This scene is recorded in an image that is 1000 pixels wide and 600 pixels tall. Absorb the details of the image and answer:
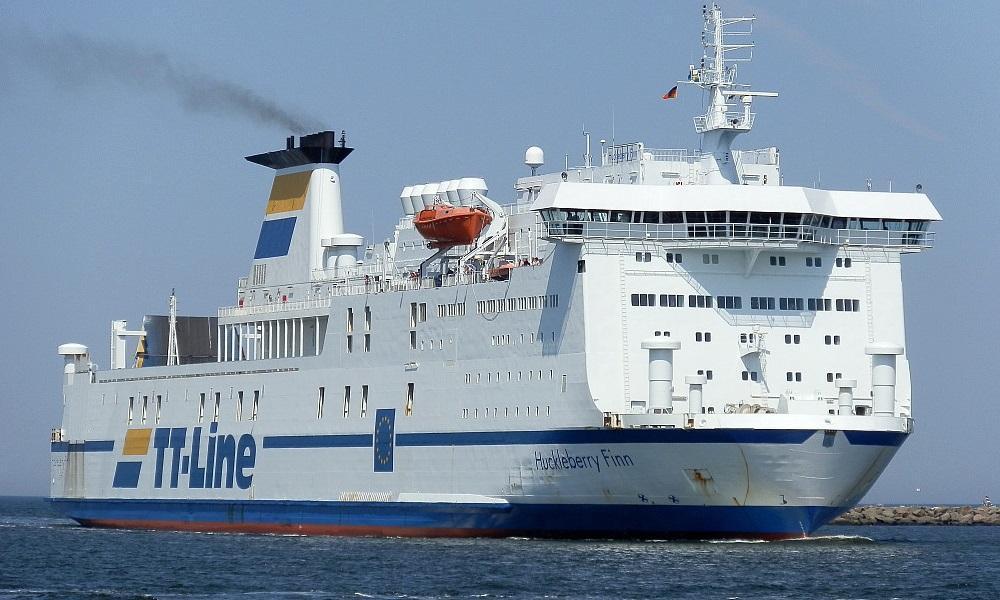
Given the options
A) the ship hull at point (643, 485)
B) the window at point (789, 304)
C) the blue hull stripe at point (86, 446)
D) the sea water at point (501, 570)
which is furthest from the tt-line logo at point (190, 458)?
the window at point (789, 304)

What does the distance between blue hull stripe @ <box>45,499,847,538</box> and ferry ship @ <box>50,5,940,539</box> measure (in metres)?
0.05

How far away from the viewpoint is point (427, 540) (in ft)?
138

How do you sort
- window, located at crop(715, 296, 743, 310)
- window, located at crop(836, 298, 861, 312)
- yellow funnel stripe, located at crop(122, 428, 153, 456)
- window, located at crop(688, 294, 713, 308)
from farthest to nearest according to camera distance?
yellow funnel stripe, located at crop(122, 428, 153, 456) → window, located at crop(836, 298, 861, 312) → window, located at crop(715, 296, 743, 310) → window, located at crop(688, 294, 713, 308)

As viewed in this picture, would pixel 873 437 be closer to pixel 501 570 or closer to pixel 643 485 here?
pixel 643 485

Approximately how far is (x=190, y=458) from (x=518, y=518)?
43.6 feet

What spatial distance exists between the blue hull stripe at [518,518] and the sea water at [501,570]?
0.38 meters

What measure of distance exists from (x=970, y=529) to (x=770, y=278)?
25787 mm

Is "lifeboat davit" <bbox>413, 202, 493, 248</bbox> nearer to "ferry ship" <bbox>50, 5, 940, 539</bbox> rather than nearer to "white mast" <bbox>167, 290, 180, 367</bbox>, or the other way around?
"ferry ship" <bbox>50, 5, 940, 539</bbox>

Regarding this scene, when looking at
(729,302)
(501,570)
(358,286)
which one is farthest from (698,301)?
(358,286)

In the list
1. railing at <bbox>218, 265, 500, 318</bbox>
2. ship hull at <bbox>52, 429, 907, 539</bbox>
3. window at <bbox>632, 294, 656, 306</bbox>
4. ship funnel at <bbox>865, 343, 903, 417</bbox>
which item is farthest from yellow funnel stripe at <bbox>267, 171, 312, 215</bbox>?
ship funnel at <bbox>865, 343, 903, 417</bbox>

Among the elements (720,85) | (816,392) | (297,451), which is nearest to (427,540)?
(297,451)

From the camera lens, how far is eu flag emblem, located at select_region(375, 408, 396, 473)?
44062 mm

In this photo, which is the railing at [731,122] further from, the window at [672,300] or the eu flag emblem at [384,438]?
the eu flag emblem at [384,438]

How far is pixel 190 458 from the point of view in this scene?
50750mm
